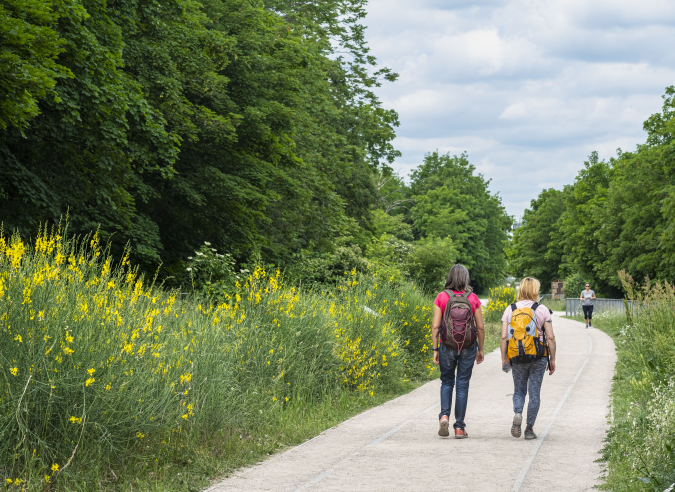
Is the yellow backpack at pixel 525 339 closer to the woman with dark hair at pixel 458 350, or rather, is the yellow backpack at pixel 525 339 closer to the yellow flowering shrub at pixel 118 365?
the woman with dark hair at pixel 458 350

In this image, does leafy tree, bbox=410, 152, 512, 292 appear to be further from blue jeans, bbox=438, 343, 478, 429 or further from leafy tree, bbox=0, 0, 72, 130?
blue jeans, bbox=438, 343, 478, 429

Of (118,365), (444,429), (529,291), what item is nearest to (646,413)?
(529,291)

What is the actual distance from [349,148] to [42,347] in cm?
2689

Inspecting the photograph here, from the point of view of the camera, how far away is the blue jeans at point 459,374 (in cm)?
829

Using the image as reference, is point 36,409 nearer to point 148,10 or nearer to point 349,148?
point 148,10

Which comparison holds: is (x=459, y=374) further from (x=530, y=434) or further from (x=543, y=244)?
(x=543, y=244)

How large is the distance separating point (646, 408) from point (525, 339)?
60.4 inches

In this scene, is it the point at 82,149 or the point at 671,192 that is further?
the point at 671,192

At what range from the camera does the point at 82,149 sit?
56.6ft

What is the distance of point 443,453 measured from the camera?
740cm

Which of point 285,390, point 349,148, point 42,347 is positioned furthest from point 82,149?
Answer: point 349,148

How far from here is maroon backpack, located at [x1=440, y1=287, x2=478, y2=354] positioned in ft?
27.1

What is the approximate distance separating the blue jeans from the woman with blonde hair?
390mm

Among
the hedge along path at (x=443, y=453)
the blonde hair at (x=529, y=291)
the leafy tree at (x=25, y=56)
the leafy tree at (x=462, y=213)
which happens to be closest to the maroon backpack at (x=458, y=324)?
the blonde hair at (x=529, y=291)
